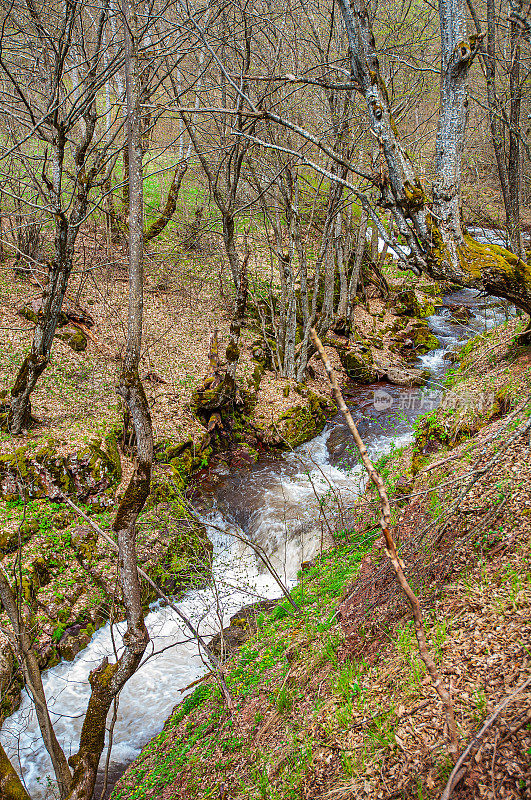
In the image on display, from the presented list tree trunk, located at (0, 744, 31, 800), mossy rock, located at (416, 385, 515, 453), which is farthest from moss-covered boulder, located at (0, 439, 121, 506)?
mossy rock, located at (416, 385, 515, 453)

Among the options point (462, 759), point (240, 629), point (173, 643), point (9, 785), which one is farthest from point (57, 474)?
point (462, 759)

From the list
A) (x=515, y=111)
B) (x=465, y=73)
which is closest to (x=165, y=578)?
(x=465, y=73)

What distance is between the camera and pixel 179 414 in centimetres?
1096

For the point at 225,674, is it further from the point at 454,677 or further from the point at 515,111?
the point at 515,111

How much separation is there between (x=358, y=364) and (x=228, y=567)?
8.14 m

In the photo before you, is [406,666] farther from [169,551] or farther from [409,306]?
[409,306]

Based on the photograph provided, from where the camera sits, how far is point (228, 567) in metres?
8.23

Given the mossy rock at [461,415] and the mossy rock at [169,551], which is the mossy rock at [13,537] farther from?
the mossy rock at [461,415]

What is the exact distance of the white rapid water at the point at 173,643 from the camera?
5.88 metres

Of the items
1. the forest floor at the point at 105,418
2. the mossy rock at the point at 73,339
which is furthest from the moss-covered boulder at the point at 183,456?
the mossy rock at the point at 73,339

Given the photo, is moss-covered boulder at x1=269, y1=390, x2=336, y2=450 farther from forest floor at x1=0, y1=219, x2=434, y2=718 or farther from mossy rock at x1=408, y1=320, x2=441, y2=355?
mossy rock at x1=408, y1=320, x2=441, y2=355

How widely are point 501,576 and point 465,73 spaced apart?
12.0 ft

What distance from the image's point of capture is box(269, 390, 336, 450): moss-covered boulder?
36.4 ft

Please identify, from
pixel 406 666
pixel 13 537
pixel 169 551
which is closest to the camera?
pixel 406 666
